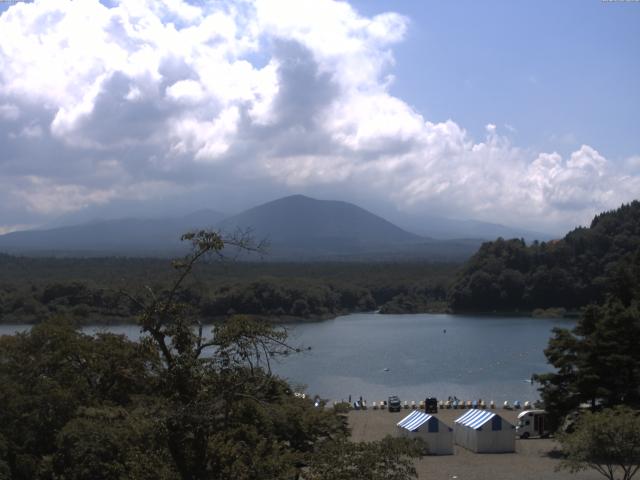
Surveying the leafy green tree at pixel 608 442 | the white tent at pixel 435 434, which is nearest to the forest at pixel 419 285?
the white tent at pixel 435 434

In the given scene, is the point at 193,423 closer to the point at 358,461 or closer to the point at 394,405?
the point at 358,461

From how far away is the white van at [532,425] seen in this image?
19594mm

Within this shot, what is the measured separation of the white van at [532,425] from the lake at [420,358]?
258 inches

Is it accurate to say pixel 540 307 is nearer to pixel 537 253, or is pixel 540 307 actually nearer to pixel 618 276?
pixel 537 253

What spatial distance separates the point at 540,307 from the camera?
6166 cm

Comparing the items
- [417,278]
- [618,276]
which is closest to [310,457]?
[618,276]

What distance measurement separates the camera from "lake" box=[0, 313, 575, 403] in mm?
30656

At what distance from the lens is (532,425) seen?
19.7 metres

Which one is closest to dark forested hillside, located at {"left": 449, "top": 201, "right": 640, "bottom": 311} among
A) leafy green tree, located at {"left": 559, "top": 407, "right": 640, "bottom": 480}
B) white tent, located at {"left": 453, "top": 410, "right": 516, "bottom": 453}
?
white tent, located at {"left": 453, "top": 410, "right": 516, "bottom": 453}

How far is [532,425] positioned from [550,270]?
44.0m

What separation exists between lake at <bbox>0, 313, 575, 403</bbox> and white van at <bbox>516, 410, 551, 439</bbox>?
Result: 21.5 feet

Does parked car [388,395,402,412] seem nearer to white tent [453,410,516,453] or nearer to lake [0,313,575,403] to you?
lake [0,313,575,403]

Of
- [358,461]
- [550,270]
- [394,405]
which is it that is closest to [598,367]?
[394,405]

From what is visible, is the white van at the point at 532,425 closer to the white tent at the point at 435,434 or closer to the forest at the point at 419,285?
the white tent at the point at 435,434
